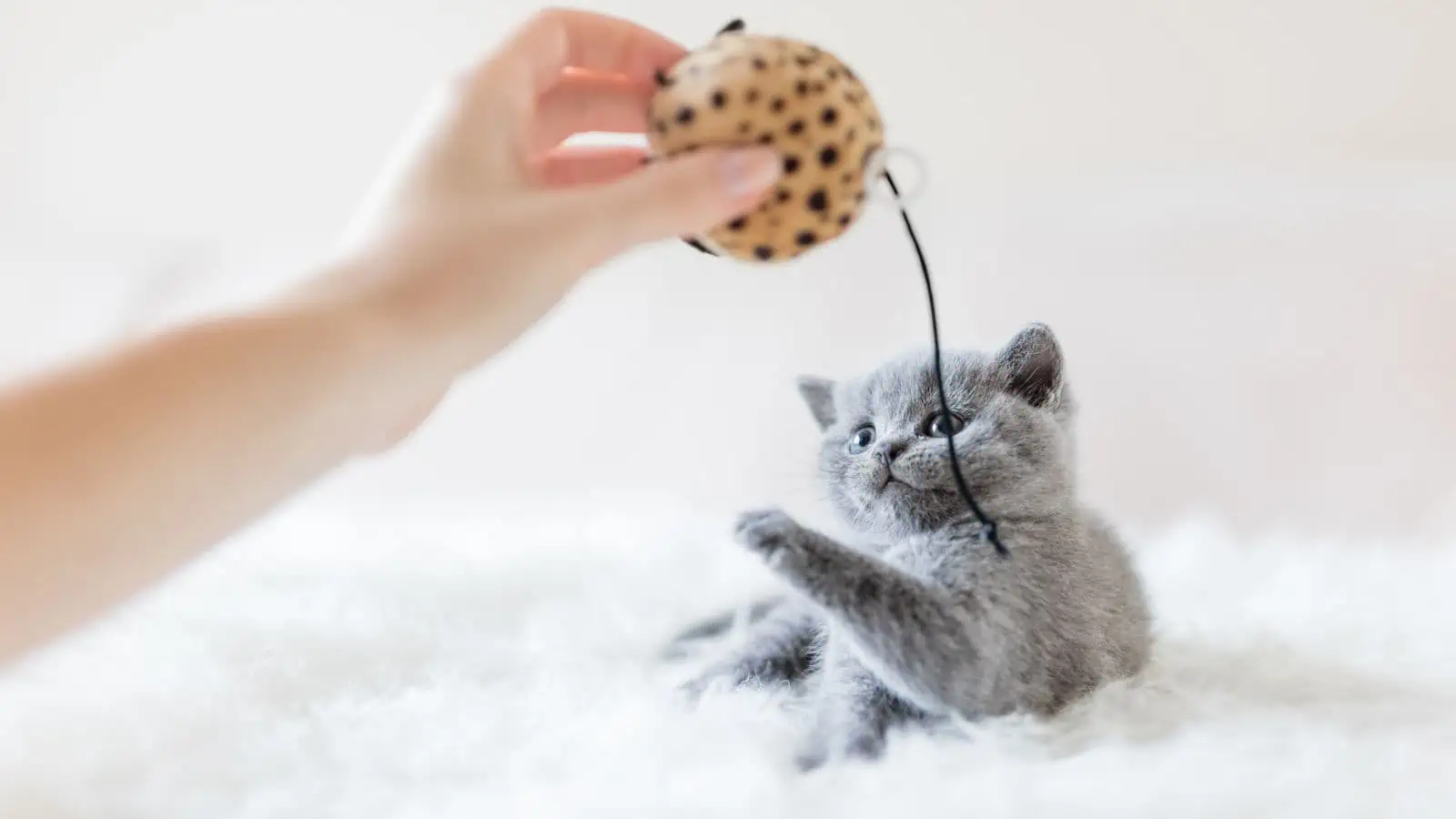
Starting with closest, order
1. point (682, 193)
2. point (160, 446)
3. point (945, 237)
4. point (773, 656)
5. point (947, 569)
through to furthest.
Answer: point (160, 446), point (682, 193), point (947, 569), point (773, 656), point (945, 237)

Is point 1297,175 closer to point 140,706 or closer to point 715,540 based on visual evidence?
point 715,540

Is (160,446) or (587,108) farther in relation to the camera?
(587,108)

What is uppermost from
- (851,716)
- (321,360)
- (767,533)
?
(321,360)

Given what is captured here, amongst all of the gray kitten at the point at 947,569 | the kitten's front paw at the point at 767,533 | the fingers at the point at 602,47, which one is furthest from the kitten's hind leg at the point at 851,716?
the fingers at the point at 602,47

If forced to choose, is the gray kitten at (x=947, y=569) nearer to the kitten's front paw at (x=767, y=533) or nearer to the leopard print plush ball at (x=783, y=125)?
the kitten's front paw at (x=767, y=533)

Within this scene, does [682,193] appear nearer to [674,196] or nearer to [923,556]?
[674,196]

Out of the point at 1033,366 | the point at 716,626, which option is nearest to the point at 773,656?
the point at 716,626

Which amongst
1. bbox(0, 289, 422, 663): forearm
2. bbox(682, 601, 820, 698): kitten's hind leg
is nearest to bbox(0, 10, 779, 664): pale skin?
bbox(0, 289, 422, 663): forearm

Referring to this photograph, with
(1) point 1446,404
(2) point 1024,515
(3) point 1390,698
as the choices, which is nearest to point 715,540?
(2) point 1024,515
